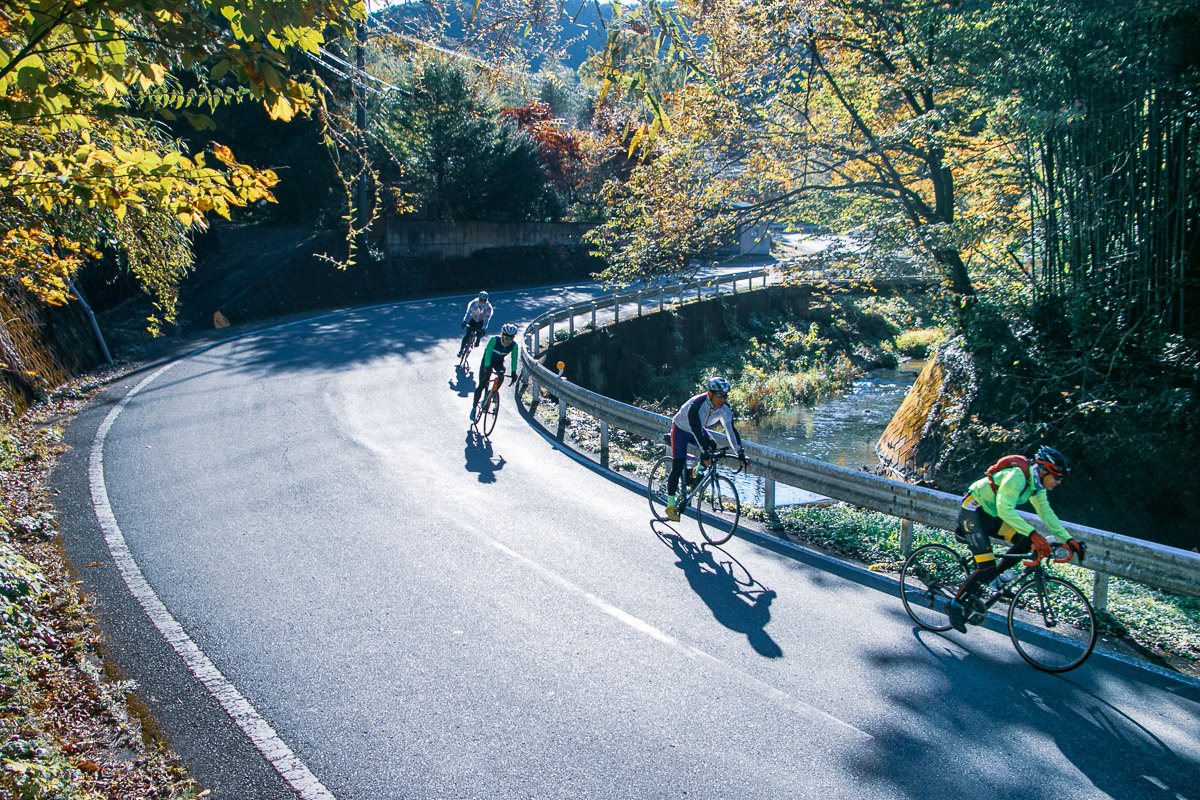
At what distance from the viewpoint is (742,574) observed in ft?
23.3

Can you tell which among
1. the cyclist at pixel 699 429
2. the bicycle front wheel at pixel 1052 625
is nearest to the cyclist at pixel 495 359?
the cyclist at pixel 699 429

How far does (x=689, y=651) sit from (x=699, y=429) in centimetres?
316

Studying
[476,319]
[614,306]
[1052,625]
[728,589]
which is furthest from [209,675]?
[614,306]

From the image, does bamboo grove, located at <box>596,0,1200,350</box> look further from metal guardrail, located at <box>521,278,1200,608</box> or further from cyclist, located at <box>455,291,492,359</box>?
metal guardrail, located at <box>521,278,1200,608</box>

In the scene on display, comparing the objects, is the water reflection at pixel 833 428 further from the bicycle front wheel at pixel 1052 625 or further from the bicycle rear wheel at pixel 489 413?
the bicycle front wheel at pixel 1052 625

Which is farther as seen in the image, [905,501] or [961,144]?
[961,144]

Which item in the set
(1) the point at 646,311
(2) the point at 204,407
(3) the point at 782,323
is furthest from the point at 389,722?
(3) the point at 782,323

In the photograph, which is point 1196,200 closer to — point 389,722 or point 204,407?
point 389,722

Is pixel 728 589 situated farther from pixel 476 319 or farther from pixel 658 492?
pixel 476 319

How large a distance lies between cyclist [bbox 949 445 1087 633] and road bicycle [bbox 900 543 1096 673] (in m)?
0.11

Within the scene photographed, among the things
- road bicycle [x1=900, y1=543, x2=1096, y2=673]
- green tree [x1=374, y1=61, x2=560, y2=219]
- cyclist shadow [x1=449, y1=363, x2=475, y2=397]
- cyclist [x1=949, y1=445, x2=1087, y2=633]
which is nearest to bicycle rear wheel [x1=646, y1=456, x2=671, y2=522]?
road bicycle [x1=900, y1=543, x2=1096, y2=673]

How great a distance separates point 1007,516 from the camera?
5.59m

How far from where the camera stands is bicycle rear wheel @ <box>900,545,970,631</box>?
6254 mm

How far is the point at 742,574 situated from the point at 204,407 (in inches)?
383
